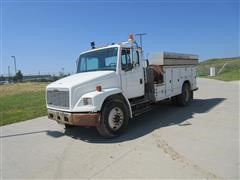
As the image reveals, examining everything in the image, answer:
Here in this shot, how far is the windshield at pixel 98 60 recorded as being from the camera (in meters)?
6.61

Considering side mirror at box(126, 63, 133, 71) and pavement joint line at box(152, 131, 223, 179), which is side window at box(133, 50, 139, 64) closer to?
side mirror at box(126, 63, 133, 71)

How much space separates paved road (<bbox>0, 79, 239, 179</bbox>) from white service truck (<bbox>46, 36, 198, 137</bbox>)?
57 centimetres

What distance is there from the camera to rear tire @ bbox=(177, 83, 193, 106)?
9695 mm

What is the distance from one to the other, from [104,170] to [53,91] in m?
3.05

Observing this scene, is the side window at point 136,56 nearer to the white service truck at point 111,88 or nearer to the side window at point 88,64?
the white service truck at point 111,88

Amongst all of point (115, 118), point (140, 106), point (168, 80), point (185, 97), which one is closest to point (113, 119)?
point (115, 118)

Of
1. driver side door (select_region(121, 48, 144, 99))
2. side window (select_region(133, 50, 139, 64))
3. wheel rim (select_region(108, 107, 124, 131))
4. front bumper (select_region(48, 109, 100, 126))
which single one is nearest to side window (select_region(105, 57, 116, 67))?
driver side door (select_region(121, 48, 144, 99))

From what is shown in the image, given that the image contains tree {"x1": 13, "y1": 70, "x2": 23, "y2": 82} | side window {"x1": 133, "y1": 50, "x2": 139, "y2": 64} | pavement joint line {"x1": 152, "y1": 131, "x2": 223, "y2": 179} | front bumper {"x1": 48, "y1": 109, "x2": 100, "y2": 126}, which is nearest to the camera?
pavement joint line {"x1": 152, "y1": 131, "x2": 223, "y2": 179}

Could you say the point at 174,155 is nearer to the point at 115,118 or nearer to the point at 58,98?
the point at 115,118

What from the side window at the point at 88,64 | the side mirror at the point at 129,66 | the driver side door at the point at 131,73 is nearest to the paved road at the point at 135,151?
the driver side door at the point at 131,73

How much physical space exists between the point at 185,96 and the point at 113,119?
16.4ft

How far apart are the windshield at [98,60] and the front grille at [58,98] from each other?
139cm

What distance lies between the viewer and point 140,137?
5844mm

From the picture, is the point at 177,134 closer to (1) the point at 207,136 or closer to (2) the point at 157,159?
(1) the point at 207,136
